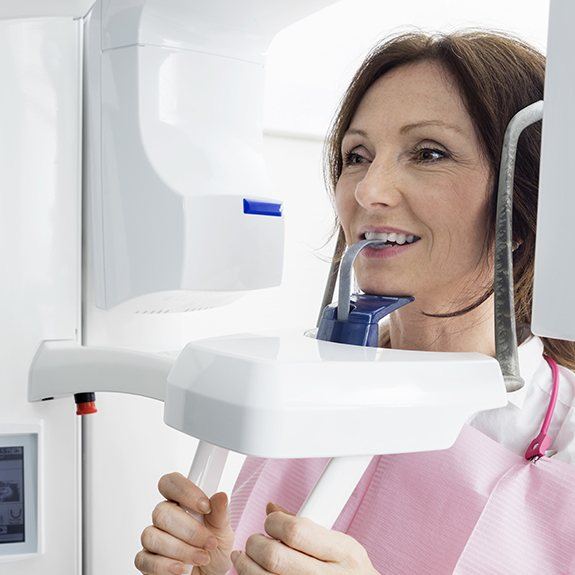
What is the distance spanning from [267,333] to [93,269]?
305mm

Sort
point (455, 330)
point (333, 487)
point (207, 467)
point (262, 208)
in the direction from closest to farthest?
point (333, 487) < point (207, 467) < point (262, 208) < point (455, 330)

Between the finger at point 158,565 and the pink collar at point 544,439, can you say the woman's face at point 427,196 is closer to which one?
the pink collar at point 544,439

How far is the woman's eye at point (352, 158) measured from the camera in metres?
0.86

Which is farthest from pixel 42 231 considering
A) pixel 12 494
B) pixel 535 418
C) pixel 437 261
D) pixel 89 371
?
pixel 535 418

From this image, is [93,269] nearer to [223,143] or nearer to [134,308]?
[134,308]

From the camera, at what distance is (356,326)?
1.75ft

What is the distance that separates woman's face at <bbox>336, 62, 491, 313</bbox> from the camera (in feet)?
2.49

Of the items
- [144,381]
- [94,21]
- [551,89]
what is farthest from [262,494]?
[551,89]

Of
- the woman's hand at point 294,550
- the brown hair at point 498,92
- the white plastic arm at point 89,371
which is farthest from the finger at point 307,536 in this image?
the brown hair at point 498,92

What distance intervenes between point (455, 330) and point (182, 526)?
0.34 meters

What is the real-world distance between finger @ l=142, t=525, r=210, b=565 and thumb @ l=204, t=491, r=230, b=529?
28mm

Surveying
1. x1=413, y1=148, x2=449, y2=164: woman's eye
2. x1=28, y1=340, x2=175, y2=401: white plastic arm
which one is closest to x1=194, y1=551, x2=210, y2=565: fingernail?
x1=28, y1=340, x2=175, y2=401: white plastic arm

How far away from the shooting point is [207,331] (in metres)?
1.02

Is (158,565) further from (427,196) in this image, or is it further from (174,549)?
(427,196)
